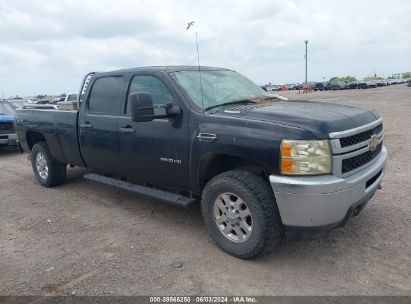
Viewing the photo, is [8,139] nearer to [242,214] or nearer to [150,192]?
[150,192]

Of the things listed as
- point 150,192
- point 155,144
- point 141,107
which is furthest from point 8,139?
point 141,107

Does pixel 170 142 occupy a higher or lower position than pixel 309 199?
higher

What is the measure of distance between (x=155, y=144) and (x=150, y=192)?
62 centimetres

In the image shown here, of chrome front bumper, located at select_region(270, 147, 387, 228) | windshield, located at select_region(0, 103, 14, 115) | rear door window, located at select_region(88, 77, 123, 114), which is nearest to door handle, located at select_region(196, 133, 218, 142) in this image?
chrome front bumper, located at select_region(270, 147, 387, 228)

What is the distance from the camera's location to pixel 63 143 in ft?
19.0

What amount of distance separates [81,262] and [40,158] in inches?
137

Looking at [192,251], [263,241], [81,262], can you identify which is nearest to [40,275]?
[81,262]

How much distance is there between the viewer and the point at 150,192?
4477 millimetres

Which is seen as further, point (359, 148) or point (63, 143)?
point (63, 143)

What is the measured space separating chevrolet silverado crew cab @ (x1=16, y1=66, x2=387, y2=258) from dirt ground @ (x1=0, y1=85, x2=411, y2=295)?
1.18 feet

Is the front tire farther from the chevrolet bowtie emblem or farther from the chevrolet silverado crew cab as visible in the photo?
the chevrolet bowtie emblem

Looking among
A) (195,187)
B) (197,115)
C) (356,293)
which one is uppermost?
(197,115)

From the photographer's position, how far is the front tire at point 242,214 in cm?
338

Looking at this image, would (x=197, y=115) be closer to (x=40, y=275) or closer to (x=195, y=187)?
(x=195, y=187)
